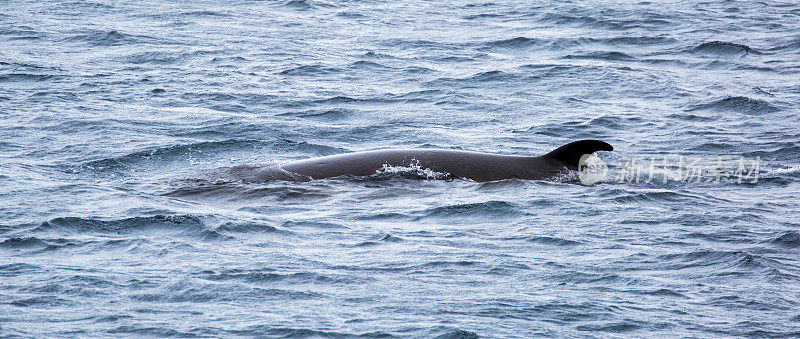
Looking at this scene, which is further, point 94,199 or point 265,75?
point 265,75

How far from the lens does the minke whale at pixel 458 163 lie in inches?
476

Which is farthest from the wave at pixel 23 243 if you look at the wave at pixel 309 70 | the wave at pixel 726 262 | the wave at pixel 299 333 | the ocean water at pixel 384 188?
the wave at pixel 309 70

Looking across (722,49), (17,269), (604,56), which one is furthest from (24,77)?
(722,49)

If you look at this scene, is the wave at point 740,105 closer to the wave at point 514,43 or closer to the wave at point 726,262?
the wave at point 514,43

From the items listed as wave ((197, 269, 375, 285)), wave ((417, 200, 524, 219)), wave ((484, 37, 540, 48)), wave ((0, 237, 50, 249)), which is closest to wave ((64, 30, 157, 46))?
wave ((484, 37, 540, 48))

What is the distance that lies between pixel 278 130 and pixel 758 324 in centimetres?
926

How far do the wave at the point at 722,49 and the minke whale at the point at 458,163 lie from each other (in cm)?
1123

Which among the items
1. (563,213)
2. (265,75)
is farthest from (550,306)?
(265,75)

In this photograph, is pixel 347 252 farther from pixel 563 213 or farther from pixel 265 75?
pixel 265 75

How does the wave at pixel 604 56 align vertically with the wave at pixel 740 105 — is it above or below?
above

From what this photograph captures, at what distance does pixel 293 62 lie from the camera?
2156 centimetres

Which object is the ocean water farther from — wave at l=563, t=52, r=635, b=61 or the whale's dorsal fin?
the whale's dorsal fin

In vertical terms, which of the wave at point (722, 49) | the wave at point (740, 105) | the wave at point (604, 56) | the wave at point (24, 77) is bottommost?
the wave at point (740, 105)

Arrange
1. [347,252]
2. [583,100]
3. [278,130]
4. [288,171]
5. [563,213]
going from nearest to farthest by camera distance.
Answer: [347,252], [563,213], [288,171], [278,130], [583,100]
